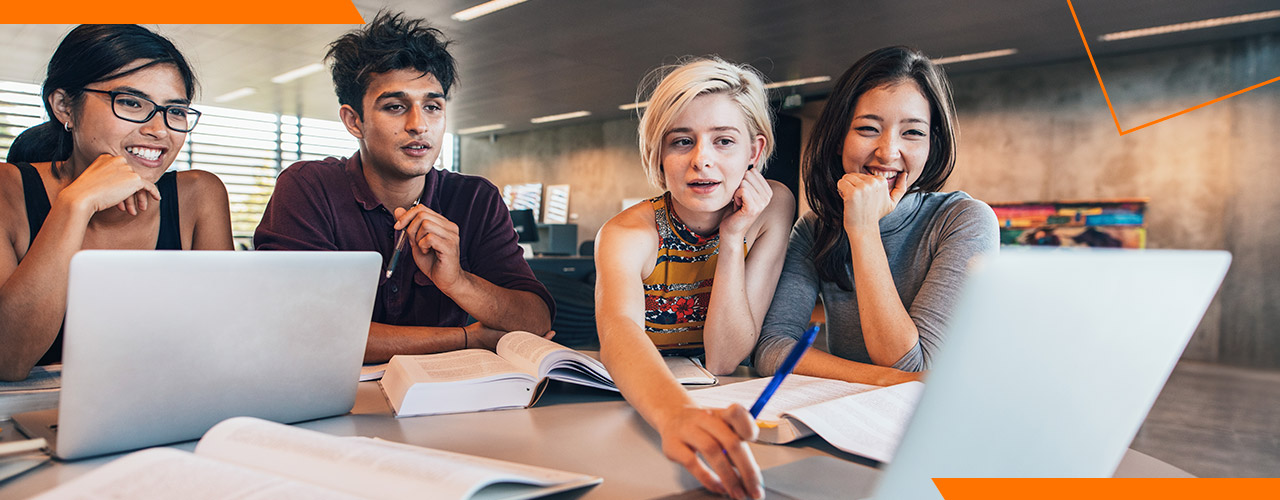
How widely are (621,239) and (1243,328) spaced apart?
776 cm

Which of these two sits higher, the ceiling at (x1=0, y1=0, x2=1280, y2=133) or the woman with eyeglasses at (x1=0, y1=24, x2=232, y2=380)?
the ceiling at (x1=0, y1=0, x2=1280, y2=133)


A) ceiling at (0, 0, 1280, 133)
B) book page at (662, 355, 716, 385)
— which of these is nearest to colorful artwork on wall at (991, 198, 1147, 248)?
ceiling at (0, 0, 1280, 133)

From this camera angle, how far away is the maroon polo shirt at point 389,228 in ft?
5.49

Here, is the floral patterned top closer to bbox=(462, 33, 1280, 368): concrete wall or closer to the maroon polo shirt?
the maroon polo shirt

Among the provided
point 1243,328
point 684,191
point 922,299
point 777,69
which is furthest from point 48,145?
point 1243,328

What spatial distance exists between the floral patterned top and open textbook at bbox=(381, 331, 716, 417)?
26 centimetres

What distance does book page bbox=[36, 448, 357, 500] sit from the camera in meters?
0.55

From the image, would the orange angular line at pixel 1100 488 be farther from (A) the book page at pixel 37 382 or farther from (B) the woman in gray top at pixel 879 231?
(A) the book page at pixel 37 382

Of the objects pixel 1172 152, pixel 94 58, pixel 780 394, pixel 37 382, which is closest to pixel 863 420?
pixel 780 394

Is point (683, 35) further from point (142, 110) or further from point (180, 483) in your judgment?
point (180, 483)

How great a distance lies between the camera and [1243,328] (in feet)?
21.9

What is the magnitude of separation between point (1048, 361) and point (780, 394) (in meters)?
0.66

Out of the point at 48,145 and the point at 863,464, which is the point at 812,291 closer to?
the point at 863,464

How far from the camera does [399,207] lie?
1.67 m
